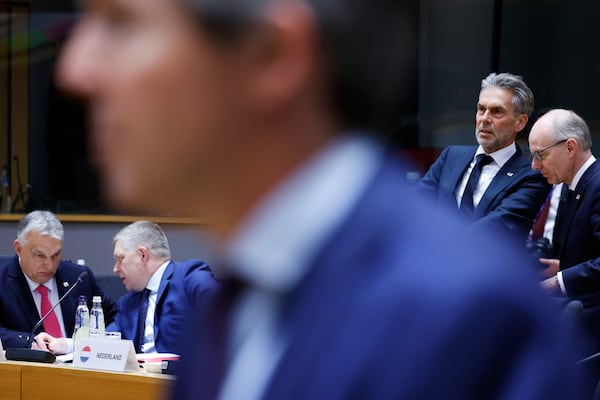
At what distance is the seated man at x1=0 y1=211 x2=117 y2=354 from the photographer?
511 cm

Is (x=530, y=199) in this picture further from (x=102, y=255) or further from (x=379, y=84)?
(x=102, y=255)

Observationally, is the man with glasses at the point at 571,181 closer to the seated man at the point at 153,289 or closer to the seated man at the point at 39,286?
the seated man at the point at 153,289

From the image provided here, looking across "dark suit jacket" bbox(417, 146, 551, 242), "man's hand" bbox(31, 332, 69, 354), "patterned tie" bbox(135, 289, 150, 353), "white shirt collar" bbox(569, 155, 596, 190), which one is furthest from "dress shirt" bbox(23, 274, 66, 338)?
"white shirt collar" bbox(569, 155, 596, 190)

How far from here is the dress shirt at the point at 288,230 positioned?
2.13ft

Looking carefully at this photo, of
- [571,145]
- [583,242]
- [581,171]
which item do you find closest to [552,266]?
[583,242]

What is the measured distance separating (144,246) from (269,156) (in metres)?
4.53

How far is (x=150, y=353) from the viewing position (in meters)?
4.81

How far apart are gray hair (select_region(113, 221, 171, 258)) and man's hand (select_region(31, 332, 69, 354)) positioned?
591 millimetres

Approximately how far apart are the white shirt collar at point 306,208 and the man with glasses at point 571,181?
3934 mm

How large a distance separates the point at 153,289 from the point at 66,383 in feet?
3.10

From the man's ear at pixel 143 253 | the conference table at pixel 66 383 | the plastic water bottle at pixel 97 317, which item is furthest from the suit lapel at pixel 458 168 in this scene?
the plastic water bottle at pixel 97 317

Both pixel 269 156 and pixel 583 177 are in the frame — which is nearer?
pixel 269 156

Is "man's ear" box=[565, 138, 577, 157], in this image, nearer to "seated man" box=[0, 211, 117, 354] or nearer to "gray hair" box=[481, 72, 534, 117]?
"gray hair" box=[481, 72, 534, 117]

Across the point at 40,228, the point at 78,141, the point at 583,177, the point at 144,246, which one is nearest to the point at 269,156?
the point at 583,177
